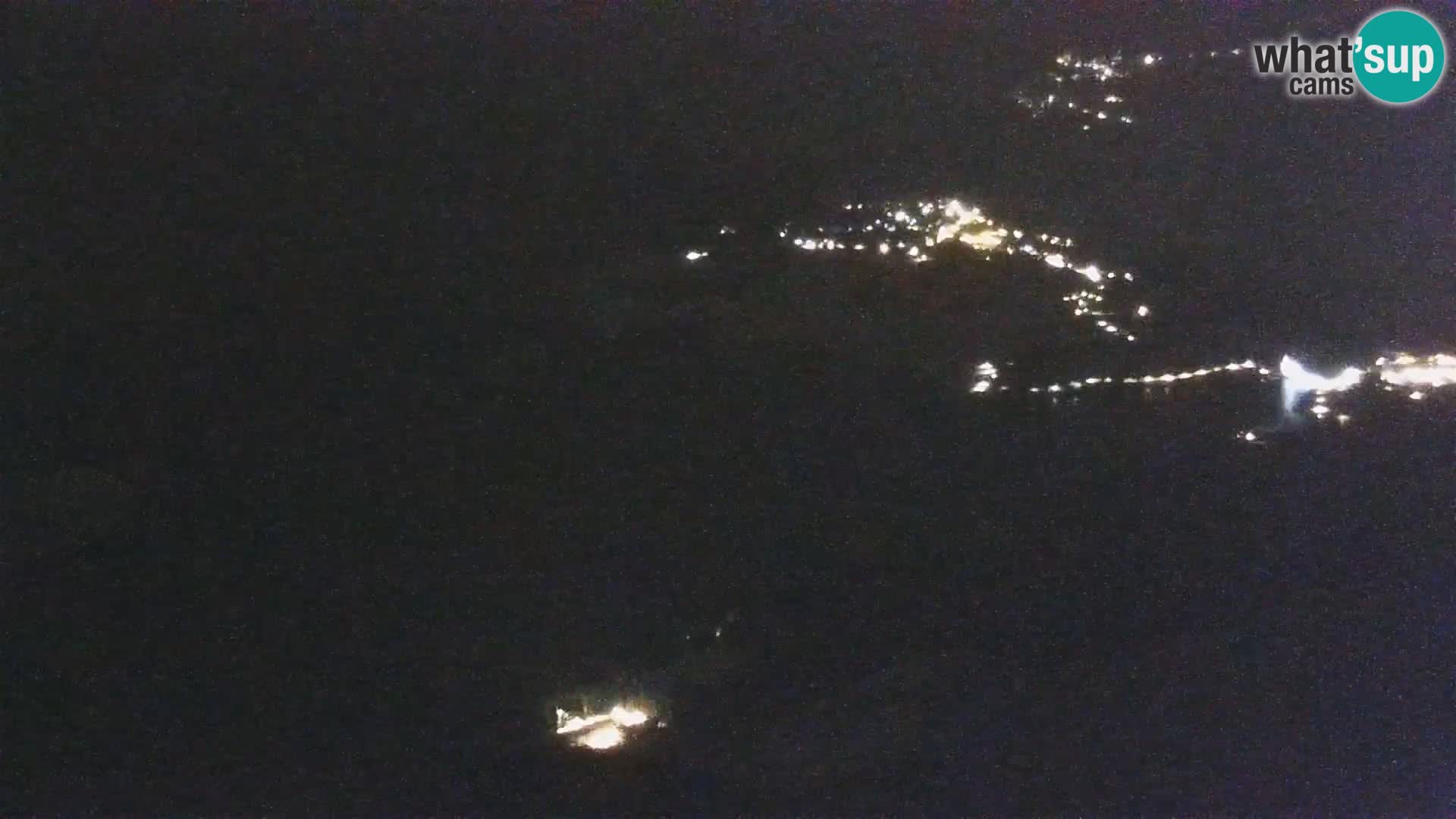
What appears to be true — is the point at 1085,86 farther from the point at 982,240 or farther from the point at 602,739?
the point at 602,739

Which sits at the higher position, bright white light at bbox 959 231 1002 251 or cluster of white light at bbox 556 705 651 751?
bright white light at bbox 959 231 1002 251

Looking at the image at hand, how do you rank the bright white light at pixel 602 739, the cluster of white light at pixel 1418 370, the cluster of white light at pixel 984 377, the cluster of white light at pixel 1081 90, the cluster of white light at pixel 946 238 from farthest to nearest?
1. the cluster of white light at pixel 1081 90
2. the cluster of white light at pixel 946 238
3. the cluster of white light at pixel 1418 370
4. the cluster of white light at pixel 984 377
5. the bright white light at pixel 602 739

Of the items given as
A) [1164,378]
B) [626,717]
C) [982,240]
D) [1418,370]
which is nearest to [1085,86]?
[982,240]

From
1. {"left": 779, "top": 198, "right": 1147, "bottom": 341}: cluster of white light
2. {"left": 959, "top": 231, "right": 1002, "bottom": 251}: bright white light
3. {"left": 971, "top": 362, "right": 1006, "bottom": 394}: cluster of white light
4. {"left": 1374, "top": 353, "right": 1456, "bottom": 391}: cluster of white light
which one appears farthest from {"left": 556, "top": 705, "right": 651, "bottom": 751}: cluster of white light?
{"left": 1374, "top": 353, "right": 1456, "bottom": 391}: cluster of white light

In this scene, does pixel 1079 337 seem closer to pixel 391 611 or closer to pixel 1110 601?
pixel 1110 601

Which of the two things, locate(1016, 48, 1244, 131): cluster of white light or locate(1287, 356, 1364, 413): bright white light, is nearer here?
locate(1287, 356, 1364, 413): bright white light

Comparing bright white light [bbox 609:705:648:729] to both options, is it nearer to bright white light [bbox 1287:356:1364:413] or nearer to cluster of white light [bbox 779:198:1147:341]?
cluster of white light [bbox 779:198:1147:341]

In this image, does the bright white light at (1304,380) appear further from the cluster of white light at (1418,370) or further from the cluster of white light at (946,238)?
→ the cluster of white light at (946,238)

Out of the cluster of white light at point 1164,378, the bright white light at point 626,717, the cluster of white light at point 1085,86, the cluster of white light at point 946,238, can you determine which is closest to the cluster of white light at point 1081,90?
the cluster of white light at point 1085,86

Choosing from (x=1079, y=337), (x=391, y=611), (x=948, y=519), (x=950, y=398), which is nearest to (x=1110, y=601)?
(x=948, y=519)
